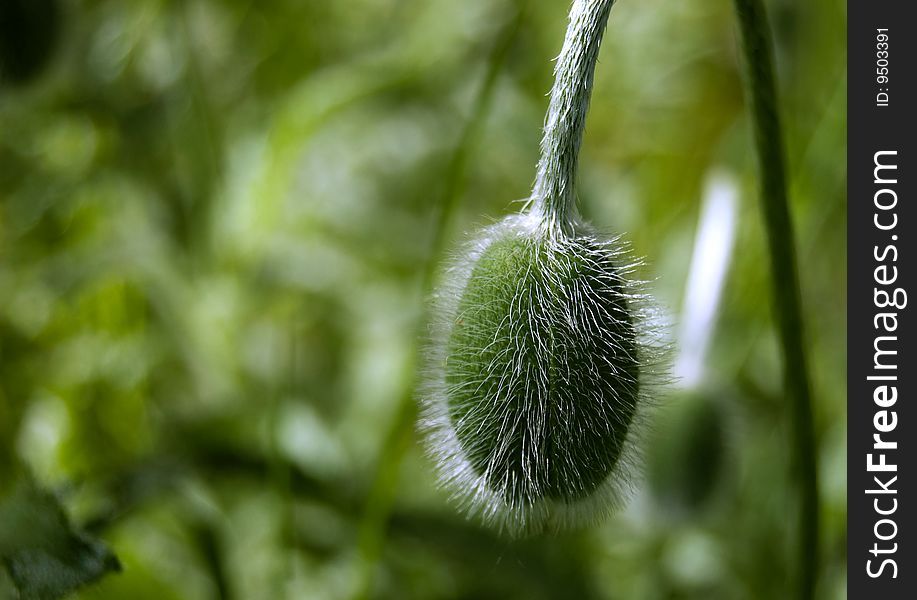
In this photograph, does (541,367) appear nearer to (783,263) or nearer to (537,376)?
(537,376)

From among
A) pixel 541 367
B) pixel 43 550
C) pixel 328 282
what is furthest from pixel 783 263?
pixel 328 282

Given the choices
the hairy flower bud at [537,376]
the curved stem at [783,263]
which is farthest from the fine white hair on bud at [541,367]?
the curved stem at [783,263]

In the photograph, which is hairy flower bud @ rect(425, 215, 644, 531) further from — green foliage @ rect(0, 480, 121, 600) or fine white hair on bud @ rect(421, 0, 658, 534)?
green foliage @ rect(0, 480, 121, 600)

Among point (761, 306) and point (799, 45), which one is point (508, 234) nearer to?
point (761, 306)

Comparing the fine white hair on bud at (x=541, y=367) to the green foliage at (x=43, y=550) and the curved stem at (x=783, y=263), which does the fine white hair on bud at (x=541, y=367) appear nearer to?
the curved stem at (x=783, y=263)

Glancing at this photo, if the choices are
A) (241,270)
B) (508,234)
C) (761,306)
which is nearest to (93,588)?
(508,234)

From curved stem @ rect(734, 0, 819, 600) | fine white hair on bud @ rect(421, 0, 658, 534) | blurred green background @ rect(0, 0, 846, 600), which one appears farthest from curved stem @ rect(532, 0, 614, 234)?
blurred green background @ rect(0, 0, 846, 600)
